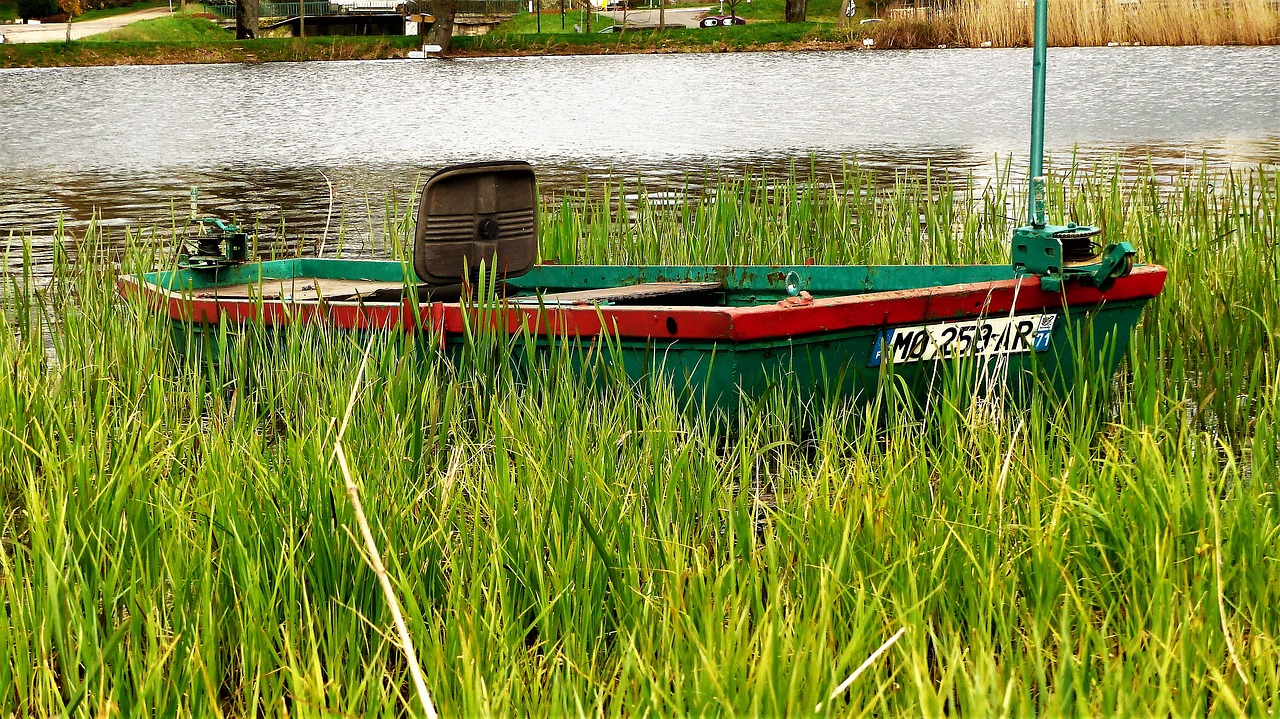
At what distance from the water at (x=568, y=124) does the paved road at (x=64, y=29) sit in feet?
52.7

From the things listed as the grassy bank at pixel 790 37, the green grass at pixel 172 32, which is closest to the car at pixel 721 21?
the grassy bank at pixel 790 37

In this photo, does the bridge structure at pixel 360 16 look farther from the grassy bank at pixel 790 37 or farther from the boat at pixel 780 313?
the boat at pixel 780 313

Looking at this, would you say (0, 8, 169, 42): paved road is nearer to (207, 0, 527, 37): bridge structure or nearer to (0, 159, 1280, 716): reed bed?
(207, 0, 527, 37): bridge structure

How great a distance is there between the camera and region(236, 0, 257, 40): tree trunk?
5159 centimetres

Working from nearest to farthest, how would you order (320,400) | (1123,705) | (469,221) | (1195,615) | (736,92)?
(1123,705) < (1195,615) < (320,400) < (469,221) < (736,92)

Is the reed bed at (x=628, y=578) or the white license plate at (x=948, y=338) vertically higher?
the white license plate at (x=948, y=338)

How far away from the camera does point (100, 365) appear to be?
4559mm

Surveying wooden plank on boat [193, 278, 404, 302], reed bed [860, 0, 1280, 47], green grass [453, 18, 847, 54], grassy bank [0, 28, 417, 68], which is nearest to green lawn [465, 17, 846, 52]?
green grass [453, 18, 847, 54]

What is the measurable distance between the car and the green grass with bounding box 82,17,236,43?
1778cm

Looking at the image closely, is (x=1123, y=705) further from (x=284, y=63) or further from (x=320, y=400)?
(x=284, y=63)

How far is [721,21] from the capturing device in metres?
57.7

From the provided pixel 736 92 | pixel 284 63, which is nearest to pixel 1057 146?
pixel 736 92

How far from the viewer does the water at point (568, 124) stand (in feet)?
47.5

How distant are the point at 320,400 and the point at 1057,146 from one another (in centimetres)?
1395
